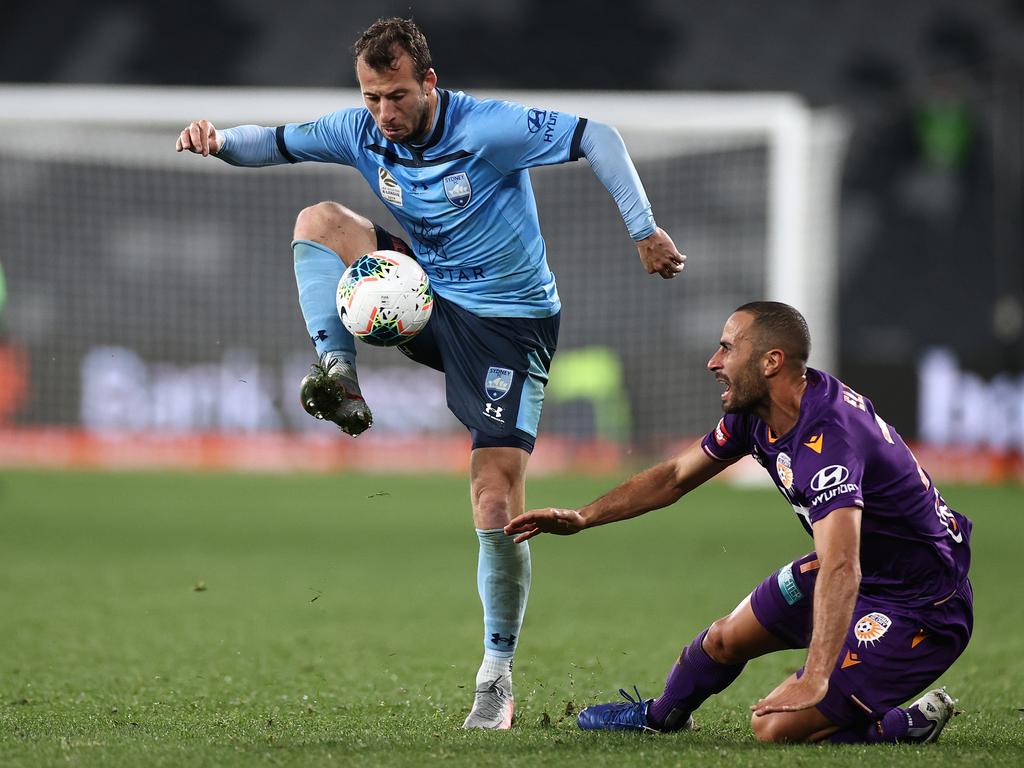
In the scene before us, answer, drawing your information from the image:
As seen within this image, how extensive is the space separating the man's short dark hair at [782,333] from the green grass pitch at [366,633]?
1.09m

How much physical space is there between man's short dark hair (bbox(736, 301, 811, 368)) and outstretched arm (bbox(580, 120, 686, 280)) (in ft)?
1.48

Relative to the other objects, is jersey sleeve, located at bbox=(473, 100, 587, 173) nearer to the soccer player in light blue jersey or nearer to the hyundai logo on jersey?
the soccer player in light blue jersey

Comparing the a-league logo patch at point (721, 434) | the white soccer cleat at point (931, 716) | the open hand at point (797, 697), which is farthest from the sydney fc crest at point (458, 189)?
the white soccer cleat at point (931, 716)

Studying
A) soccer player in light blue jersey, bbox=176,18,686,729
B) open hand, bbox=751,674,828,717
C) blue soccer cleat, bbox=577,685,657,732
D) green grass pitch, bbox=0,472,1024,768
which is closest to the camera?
open hand, bbox=751,674,828,717

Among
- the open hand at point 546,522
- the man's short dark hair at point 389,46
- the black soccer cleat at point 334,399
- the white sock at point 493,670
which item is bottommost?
the white sock at point 493,670

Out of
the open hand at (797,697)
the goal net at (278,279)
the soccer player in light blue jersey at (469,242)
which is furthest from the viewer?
the goal net at (278,279)

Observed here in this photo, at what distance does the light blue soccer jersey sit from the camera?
468 cm

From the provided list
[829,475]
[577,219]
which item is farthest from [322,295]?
[577,219]

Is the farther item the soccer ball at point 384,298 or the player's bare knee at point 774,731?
the soccer ball at point 384,298

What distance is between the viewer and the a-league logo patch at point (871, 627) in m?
4.16

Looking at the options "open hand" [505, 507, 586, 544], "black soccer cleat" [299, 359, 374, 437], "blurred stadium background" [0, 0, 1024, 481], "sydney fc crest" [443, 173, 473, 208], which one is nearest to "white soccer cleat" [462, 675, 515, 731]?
"open hand" [505, 507, 586, 544]

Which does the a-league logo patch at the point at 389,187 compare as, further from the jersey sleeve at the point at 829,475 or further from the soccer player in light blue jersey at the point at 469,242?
the jersey sleeve at the point at 829,475

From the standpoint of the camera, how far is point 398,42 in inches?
176

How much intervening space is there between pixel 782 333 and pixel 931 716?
1.20 metres
